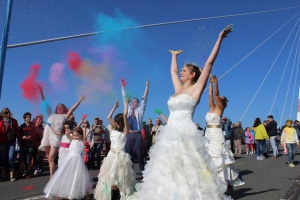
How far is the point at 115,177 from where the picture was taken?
5.77m

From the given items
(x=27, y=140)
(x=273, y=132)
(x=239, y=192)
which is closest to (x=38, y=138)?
(x=27, y=140)

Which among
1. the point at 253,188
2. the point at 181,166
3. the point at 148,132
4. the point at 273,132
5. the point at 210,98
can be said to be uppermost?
the point at 210,98

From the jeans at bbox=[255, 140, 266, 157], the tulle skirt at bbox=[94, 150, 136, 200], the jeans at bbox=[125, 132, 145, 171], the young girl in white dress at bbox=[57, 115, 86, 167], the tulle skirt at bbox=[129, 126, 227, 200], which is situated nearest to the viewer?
the tulle skirt at bbox=[129, 126, 227, 200]

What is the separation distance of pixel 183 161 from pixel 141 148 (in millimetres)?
4336

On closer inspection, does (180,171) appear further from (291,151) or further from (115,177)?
(291,151)

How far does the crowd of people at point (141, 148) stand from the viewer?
3.47 m

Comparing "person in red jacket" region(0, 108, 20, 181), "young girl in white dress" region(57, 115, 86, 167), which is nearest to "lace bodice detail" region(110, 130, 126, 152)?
"young girl in white dress" region(57, 115, 86, 167)

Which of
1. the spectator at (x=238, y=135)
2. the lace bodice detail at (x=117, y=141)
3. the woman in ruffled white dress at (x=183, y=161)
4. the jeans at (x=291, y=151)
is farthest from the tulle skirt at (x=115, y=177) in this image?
the spectator at (x=238, y=135)

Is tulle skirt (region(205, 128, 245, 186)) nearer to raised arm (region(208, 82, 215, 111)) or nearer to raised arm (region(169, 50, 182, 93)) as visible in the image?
raised arm (region(208, 82, 215, 111))

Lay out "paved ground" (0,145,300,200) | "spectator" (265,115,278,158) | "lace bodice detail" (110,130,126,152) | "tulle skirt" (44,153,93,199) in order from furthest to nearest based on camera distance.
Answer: "spectator" (265,115,278,158) → "paved ground" (0,145,300,200) → "lace bodice detail" (110,130,126,152) → "tulle skirt" (44,153,93,199)

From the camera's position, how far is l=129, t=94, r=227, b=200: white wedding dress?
11.1 feet

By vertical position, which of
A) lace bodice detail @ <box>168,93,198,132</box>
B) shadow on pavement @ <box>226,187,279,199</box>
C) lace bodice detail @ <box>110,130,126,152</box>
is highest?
lace bodice detail @ <box>168,93,198,132</box>

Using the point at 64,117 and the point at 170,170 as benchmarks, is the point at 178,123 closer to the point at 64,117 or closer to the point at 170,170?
the point at 170,170

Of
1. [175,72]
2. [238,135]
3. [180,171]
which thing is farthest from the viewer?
[238,135]
